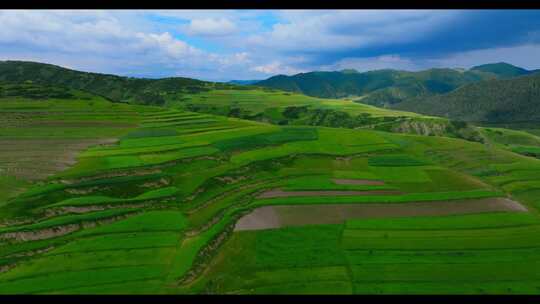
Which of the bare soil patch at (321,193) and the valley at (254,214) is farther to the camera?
the bare soil patch at (321,193)

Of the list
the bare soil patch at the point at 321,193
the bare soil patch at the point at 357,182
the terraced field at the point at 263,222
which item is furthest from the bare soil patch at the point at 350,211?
the bare soil patch at the point at 357,182

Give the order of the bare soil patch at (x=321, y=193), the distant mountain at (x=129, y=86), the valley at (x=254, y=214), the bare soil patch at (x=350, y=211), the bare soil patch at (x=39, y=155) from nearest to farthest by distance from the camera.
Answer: the valley at (x=254, y=214) < the bare soil patch at (x=350, y=211) < the bare soil patch at (x=321, y=193) < the bare soil patch at (x=39, y=155) < the distant mountain at (x=129, y=86)

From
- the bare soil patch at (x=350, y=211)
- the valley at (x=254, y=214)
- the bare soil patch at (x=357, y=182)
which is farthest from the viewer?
the bare soil patch at (x=357, y=182)

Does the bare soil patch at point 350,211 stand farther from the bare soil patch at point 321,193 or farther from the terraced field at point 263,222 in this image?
the bare soil patch at point 321,193

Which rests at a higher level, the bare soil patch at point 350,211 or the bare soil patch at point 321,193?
the bare soil patch at point 321,193

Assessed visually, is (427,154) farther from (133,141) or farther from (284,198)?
(133,141)

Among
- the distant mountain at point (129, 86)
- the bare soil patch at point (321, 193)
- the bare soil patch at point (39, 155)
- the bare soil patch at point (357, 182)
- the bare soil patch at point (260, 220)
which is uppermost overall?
the distant mountain at point (129, 86)
